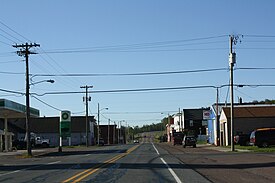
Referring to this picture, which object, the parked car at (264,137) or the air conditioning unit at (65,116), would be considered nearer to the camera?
the parked car at (264,137)

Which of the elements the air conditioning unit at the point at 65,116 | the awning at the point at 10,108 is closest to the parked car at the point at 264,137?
the air conditioning unit at the point at 65,116

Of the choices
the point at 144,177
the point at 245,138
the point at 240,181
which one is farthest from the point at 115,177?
the point at 245,138

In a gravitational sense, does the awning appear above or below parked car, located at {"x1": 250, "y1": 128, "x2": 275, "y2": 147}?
above

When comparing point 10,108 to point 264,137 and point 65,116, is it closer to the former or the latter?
point 65,116

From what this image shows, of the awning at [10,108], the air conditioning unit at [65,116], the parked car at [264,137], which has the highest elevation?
the awning at [10,108]

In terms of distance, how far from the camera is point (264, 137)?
167 ft

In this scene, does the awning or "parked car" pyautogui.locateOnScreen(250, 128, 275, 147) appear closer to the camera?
"parked car" pyautogui.locateOnScreen(250, 128, 275, 147)

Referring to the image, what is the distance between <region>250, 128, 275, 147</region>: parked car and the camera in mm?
50531

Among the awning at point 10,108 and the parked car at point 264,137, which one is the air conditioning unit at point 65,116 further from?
the parked car at point 264,137

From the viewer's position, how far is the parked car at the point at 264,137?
5053 cm

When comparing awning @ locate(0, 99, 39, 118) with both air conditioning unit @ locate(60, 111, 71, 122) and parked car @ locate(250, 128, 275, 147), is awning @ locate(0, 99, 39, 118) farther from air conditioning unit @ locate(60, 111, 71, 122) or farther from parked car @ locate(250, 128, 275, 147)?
parked car @ locate(250, 128, 275, 147)

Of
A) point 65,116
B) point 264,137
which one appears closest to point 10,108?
point 65,116

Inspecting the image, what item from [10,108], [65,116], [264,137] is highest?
[10,108]

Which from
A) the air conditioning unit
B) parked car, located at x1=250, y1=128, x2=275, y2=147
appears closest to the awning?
the air conditioning unit
